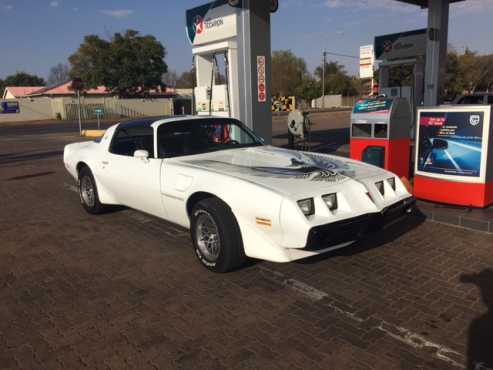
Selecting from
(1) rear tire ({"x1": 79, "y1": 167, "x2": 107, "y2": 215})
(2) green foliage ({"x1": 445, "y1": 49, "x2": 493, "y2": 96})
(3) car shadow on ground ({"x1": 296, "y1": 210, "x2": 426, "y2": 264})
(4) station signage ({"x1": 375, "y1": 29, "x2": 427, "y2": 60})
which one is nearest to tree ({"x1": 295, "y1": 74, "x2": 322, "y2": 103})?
(2) green foliage ({"x1": 445, "y1": 49, "x2": 493, "y2": 96})

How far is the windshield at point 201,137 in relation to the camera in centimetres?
487

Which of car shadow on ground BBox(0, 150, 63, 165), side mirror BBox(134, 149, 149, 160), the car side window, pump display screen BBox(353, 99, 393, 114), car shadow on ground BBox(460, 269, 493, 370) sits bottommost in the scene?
car shadow on ground BBox(460, 269, 493, 370)

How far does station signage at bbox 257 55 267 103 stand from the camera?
8.21 meters

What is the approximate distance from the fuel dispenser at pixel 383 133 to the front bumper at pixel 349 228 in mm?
2998

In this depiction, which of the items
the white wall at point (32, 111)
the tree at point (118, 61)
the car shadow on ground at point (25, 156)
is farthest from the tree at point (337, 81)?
the car shadow on ground at point (25, 156)

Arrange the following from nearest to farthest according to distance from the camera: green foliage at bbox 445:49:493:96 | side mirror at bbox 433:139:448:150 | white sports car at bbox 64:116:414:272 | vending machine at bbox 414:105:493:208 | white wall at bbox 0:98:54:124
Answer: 1. white sports car at bbox 64:116:414:272
2. vending machine at bbox 414:105:493:208
3. side mirror at bbox 433:139:448:150
4. white wall at bbox 0:98:54:124
5. green foliage at bbox 445:49:493:96

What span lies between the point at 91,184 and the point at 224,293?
3.36 m

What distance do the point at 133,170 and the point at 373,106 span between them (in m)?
4.33

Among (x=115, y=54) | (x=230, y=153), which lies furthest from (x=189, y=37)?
(x=115, y=54)

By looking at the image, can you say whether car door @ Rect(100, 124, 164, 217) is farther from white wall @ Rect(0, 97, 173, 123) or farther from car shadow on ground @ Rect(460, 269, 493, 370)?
white wall @ Rect(0, 97, 173, 123)

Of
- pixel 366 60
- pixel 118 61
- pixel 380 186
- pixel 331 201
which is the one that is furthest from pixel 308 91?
pixel 331 201

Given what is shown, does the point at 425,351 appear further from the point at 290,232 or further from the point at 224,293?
the point at 224,293

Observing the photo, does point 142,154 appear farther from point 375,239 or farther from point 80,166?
point 375,239

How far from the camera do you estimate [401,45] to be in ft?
52.8
